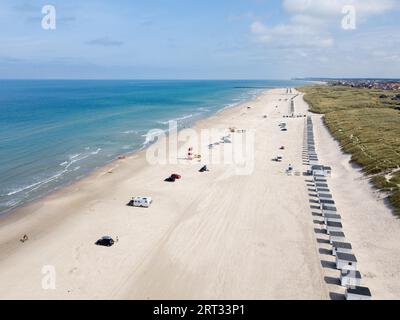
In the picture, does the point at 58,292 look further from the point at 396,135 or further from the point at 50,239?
the point at 396,135

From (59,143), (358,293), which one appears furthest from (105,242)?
(59,143)

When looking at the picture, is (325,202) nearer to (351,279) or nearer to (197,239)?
(351,279)

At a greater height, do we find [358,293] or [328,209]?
[328,209]

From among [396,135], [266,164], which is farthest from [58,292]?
[396,135]

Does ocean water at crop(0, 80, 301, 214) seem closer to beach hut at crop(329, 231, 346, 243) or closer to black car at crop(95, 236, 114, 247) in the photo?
black car at crop(95, 236, 114, 247)

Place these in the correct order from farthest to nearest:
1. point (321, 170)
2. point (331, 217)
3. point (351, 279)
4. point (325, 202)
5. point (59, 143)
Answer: point (59, 143)
point (321, 170)
point (325, 202)
point (331, 217)
point (351, 279)

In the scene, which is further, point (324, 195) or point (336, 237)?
point (324, 195)
